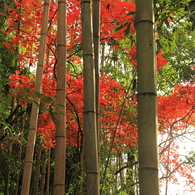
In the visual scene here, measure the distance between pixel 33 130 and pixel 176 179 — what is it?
20.1 ft

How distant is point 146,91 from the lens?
173 cm

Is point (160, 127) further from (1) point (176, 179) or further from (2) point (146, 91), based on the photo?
(2) point (146, 91)

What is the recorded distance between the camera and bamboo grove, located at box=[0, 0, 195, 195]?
5.95 feet

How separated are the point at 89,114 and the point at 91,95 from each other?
0.14 metres

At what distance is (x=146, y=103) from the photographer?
67.8 inches

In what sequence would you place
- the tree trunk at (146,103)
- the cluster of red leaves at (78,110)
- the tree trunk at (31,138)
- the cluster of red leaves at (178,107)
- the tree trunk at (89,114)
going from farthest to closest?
the cluster of red leaves at (178,107), the cluster of red leaves at (78,110), the tree trunk at (31,138), the tree trunk at (89,114), the tree trunk at (146,103)

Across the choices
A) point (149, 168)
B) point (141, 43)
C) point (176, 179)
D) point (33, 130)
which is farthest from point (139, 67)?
point (176, 179)

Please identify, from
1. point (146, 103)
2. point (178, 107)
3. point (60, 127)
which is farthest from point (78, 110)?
point (146, 103)

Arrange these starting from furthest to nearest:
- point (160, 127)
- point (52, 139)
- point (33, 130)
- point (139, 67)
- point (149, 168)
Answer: point (160, 127) < point (52, 139) < point (33, 130) < point (139, 67) < point (149, 168)

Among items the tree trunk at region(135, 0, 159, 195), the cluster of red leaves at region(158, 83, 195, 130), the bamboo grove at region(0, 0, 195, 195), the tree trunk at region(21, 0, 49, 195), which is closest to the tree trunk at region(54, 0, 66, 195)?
the bamboo grove at region(0, 0, 195, 195)

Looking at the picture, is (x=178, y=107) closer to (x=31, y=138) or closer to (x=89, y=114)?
(x=31, y=138)

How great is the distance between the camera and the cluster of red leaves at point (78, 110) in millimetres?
5293

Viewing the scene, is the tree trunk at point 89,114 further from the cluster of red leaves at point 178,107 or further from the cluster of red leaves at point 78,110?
the cluster of red leaves at point 178,107

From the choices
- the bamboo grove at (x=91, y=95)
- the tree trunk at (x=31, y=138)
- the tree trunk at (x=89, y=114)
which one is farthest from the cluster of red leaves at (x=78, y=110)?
the tree trunk at (x=89, y=114)
